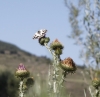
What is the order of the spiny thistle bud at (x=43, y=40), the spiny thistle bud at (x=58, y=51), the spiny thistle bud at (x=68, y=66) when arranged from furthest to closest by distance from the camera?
the spiny thistle bud at (x=43, y=40)
the spiny thistle bud at (x=58, y=51)
the spiny thistle bud at (x=68, y=66)

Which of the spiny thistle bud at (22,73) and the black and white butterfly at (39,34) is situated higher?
the black and white butterfly at (39,34)

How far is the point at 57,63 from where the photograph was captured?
12.7 feet

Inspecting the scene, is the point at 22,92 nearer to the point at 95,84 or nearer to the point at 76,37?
the point at 95,84

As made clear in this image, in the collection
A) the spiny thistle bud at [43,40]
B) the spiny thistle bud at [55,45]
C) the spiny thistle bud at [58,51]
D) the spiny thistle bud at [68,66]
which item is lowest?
the spiny thistle bud at [68,66]

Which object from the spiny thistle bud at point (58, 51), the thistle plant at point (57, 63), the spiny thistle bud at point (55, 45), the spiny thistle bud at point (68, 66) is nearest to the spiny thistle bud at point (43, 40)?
the thistle plant at point (57, 63)

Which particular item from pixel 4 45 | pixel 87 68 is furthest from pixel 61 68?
pixel 4 45

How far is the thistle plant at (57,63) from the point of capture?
12.3ft

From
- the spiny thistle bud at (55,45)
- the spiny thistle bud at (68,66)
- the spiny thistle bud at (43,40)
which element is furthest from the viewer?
the spiny thistle bud at (43,40)

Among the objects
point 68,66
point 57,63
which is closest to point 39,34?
point 57,63

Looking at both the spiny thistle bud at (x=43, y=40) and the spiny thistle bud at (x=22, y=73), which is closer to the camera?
the spiny thistle bud at (x=22, y=73)

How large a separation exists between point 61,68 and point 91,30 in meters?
3.31

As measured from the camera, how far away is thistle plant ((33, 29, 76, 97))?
3.74 m

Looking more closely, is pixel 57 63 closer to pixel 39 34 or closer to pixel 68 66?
pixel 68 66

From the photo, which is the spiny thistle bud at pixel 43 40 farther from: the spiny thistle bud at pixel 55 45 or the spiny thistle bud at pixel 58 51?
the spiny thistle bud at pixel 58 51
